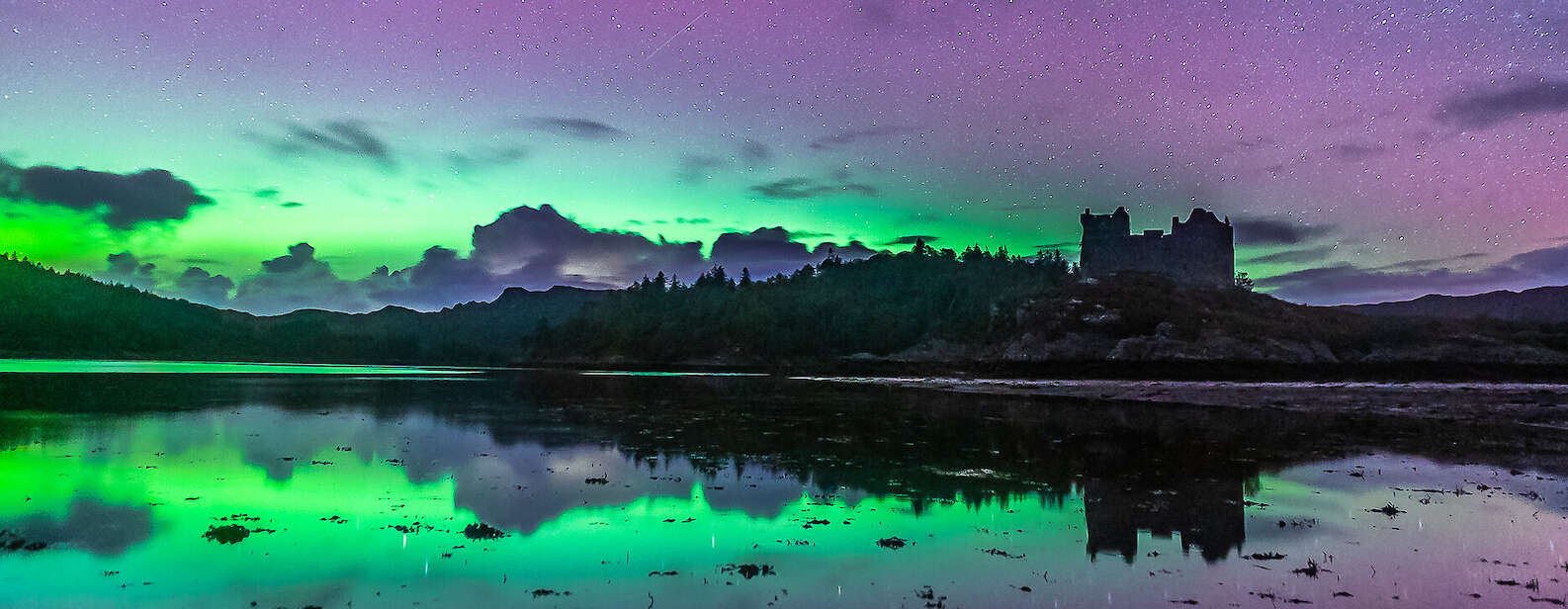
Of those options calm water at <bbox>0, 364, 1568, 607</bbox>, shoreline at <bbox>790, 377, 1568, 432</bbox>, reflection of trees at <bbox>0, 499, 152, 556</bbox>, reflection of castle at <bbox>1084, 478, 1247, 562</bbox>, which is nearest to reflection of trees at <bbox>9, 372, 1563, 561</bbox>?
reflection of castle at <bbox>1084, 478, 1247, 562</bbox>

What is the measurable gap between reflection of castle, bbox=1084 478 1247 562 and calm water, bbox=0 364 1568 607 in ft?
0.40

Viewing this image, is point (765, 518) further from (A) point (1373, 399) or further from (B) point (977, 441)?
(A) point (1373, 399)

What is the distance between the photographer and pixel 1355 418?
5262 centimetres

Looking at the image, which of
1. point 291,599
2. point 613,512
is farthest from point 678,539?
point 291,599

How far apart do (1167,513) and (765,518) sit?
35.3 ft

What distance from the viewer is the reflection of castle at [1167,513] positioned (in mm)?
17641

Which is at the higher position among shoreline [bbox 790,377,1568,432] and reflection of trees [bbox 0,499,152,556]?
shoreline [bbox 790,377,1568,432]

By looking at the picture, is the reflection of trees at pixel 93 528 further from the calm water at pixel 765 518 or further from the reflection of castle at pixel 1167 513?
the reflection of castle at pixel 1167 513

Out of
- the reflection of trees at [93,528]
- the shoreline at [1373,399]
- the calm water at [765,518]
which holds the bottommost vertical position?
the reflection of trees at [93,528]

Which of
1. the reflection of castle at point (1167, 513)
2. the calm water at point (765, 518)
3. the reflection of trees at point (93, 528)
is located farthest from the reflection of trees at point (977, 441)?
the reflection of trees at point (93, 528)

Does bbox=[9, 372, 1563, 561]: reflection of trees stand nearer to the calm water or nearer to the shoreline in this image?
the calm water

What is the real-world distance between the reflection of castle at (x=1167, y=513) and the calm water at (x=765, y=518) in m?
0.12

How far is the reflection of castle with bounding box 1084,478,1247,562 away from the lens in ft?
57.9

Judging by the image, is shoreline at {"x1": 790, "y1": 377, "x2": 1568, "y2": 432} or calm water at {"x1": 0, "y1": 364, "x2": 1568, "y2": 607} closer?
calm water at {"x1": 0, "y1": 364, "x2": 1568, "y2": 607}
